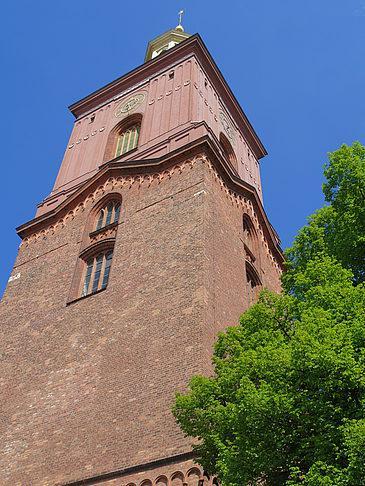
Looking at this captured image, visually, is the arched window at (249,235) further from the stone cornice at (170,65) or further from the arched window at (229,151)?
the stone cornice at (170,65)

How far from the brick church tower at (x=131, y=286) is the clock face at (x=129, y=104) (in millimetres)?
96

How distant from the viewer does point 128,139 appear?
2480cm

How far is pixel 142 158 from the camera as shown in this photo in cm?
2206

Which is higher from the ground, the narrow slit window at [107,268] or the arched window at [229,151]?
the arched window at [229,151]

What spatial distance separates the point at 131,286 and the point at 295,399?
8.75 meters

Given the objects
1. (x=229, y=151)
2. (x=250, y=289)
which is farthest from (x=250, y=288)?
(x=229, y=151)

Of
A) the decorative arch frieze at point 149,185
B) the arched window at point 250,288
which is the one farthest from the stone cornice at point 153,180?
the arched window at point 250,288

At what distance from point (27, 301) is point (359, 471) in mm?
14068

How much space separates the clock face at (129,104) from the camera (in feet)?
85.0

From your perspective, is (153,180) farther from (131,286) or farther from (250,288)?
(250,288)

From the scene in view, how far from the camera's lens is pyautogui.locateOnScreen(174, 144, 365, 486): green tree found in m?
7.78

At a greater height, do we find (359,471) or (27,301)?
(27,301)

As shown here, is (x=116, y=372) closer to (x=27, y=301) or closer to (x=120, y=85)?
(x=27, y=301)

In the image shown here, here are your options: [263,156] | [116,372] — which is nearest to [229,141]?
[263,156]
